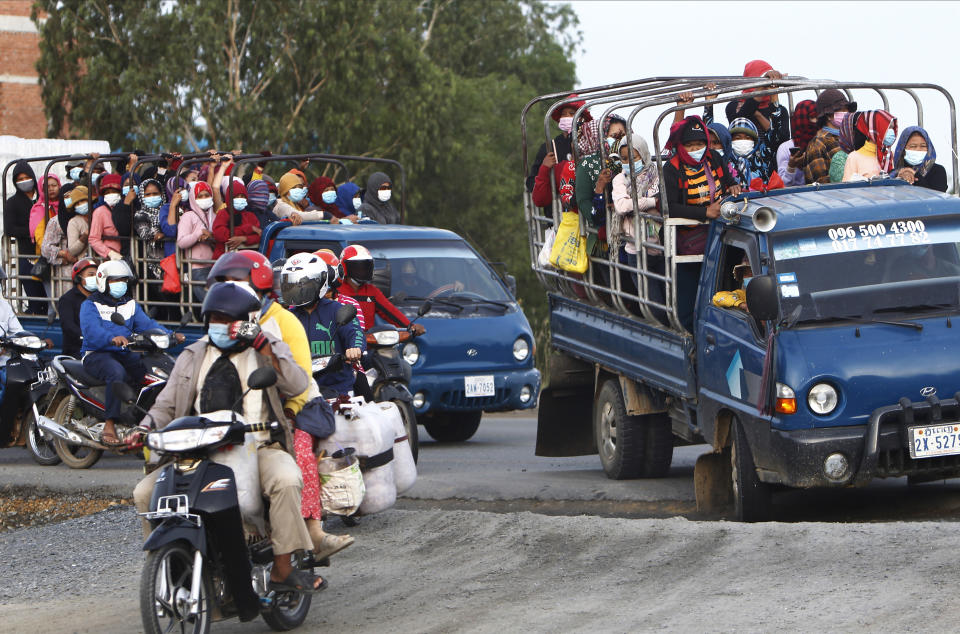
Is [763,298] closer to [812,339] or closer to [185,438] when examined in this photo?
[812,339]

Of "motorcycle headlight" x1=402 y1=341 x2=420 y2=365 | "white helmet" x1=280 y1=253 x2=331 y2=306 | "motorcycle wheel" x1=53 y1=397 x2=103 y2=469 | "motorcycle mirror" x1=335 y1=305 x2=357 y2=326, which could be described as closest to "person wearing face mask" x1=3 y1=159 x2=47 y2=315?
"motorcycle wheel" x1=53 y1=397 x2=103 y2=469

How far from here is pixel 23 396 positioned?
1503cm

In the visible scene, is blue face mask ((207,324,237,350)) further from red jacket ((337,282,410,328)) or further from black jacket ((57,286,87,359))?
black jacket ((57,286,87,359))

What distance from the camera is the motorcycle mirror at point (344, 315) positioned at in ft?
31.9

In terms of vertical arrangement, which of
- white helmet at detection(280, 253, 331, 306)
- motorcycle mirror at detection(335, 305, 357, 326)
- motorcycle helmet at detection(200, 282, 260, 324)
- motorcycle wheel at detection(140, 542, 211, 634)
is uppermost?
motorcycle helmet at detection(200, 282, 260, 324)

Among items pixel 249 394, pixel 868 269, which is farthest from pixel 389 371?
pixel 249 394

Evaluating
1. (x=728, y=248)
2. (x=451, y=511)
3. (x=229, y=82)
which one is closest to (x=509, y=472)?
(x=451, y=511)

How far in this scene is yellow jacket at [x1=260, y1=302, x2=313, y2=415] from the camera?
7.60m

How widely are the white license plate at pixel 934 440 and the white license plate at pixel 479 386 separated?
249 inches

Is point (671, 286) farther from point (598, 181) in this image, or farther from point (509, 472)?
point (509, 472)

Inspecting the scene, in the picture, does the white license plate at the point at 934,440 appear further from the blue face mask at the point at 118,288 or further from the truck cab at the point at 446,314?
the blue face mask at the point at 118,288

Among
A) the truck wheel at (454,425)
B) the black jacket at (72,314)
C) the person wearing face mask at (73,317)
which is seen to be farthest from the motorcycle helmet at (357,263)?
the truck wheel at (454,425)

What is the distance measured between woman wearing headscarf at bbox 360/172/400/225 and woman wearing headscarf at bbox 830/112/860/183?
644 cm

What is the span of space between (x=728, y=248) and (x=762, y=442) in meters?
1.51
